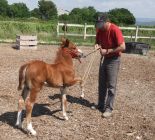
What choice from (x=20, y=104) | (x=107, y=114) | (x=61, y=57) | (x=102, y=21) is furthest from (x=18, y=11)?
(x=20, y=104)

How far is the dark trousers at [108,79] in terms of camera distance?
7570 millimetres

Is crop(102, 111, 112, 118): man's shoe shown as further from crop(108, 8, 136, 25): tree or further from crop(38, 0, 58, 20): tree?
crop(38, 0, 58, 20): tree

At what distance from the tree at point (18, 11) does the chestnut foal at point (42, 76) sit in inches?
1951

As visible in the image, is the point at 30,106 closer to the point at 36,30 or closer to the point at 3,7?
the point at 36,30

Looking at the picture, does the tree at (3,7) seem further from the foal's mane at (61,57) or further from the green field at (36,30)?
the foal's mane at (61,57)

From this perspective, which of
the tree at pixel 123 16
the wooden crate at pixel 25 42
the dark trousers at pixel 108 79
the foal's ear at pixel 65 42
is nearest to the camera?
the foal's ear at pixel 65 42

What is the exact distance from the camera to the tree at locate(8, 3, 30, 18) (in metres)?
55.9

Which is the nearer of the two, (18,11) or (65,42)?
(65,42)

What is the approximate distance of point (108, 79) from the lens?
7652mm

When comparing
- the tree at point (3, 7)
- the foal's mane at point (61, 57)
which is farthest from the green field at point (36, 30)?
the tree at point (3, 7)

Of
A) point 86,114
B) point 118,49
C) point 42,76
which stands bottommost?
point 86,114

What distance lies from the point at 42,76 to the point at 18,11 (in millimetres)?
51048

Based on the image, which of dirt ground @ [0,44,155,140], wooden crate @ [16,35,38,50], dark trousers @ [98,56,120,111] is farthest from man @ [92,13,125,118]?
wooden crate @ [16,35,38,50]

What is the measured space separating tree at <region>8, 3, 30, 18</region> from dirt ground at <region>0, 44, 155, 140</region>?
45.0 meters
